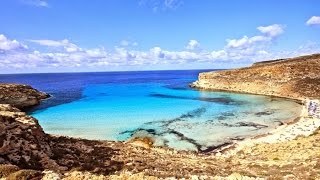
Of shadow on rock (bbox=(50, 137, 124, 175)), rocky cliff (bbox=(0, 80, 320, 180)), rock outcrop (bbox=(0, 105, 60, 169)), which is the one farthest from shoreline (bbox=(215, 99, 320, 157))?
rock outcrop (bbox=(0, 105, 60, 169))

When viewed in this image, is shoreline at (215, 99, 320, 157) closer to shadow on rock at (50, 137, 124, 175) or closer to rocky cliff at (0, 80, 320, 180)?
rocky cliff at (0, 80, 320, 180)

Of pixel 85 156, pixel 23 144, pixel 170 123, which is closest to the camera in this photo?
pixel 23 144

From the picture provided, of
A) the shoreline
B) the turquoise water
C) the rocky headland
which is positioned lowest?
the turquoise water

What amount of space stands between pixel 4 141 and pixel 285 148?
21.6 m

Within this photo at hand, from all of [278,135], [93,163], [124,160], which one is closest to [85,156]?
[93,163]

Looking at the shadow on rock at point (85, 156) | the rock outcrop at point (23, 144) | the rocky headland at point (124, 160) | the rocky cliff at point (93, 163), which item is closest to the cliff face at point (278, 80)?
the rocky headland at point (124, 160)

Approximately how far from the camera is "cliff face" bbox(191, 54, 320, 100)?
259 feet

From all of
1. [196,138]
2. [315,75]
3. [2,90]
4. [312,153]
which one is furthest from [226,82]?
[312,153]

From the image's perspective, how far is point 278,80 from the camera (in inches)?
3482

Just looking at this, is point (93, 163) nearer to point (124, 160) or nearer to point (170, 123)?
point (124, 160)

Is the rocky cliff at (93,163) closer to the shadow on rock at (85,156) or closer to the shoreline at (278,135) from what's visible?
the shadow on rock at (85,156)

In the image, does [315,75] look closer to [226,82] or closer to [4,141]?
[226,82]

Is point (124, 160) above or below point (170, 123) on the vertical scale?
above

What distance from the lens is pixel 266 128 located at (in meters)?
40.0
